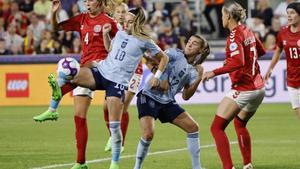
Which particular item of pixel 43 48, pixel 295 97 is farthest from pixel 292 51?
pixel 43 48

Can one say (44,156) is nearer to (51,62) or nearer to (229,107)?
(229,107)

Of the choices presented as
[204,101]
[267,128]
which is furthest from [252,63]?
[204,101]

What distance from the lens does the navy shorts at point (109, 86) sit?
11969mm

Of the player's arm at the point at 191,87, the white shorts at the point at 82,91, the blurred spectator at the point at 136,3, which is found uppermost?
the player's arm at the point at 191,87

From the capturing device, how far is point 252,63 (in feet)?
41.6

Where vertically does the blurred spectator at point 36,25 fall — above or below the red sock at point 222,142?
below

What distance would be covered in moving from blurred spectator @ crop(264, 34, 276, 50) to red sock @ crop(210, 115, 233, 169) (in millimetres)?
14868

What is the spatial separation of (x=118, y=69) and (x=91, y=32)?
1522 millimetres

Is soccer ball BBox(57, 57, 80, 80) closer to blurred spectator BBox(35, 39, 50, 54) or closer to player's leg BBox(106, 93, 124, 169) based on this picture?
player's leg BBox(106, 93, 124, 169)

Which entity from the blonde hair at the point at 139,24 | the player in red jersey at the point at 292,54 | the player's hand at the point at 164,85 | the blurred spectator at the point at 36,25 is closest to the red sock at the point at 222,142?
the player's hand at the point at 164,85

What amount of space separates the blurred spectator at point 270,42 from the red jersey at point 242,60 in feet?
46.8

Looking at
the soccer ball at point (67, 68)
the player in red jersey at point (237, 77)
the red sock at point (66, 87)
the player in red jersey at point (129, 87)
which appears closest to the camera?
the soccer ball at point (67, 68)

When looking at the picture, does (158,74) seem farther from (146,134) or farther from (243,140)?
(243,140)

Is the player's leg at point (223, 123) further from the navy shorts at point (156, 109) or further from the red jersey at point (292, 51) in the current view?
the red jersey at point (292, 51)
